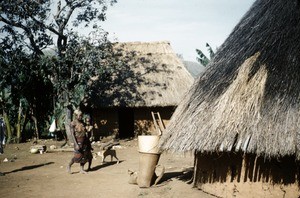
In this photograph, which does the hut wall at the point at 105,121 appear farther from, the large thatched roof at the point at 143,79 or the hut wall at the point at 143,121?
the hut wall at the point at 143,121

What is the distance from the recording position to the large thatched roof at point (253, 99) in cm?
460

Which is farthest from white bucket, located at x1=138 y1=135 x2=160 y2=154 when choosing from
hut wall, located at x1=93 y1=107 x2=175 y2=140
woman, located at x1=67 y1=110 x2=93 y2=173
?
hut wall, located at x1=93 y1=107 x2=175 y2=140

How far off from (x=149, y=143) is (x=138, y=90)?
30.7 ft

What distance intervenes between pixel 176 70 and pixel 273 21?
11108mm

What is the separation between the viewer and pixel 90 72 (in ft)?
46.2

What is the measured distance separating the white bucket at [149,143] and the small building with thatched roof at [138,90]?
319 inches

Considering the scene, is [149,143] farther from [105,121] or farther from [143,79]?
[143,79]

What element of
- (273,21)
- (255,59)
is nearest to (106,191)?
(255,59)

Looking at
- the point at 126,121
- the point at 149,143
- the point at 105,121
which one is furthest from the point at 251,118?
the point at 126,121

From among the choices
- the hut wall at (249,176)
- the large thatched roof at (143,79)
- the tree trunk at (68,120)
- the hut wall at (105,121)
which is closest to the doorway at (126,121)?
the hut wall at (105,121)

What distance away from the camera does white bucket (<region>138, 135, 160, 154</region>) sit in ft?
21.0

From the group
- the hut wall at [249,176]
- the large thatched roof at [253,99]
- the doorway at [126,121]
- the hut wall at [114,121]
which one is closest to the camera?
the large thatched roof at [253,99]

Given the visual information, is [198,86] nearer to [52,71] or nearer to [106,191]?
[106,191]

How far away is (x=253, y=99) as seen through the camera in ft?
16.4
